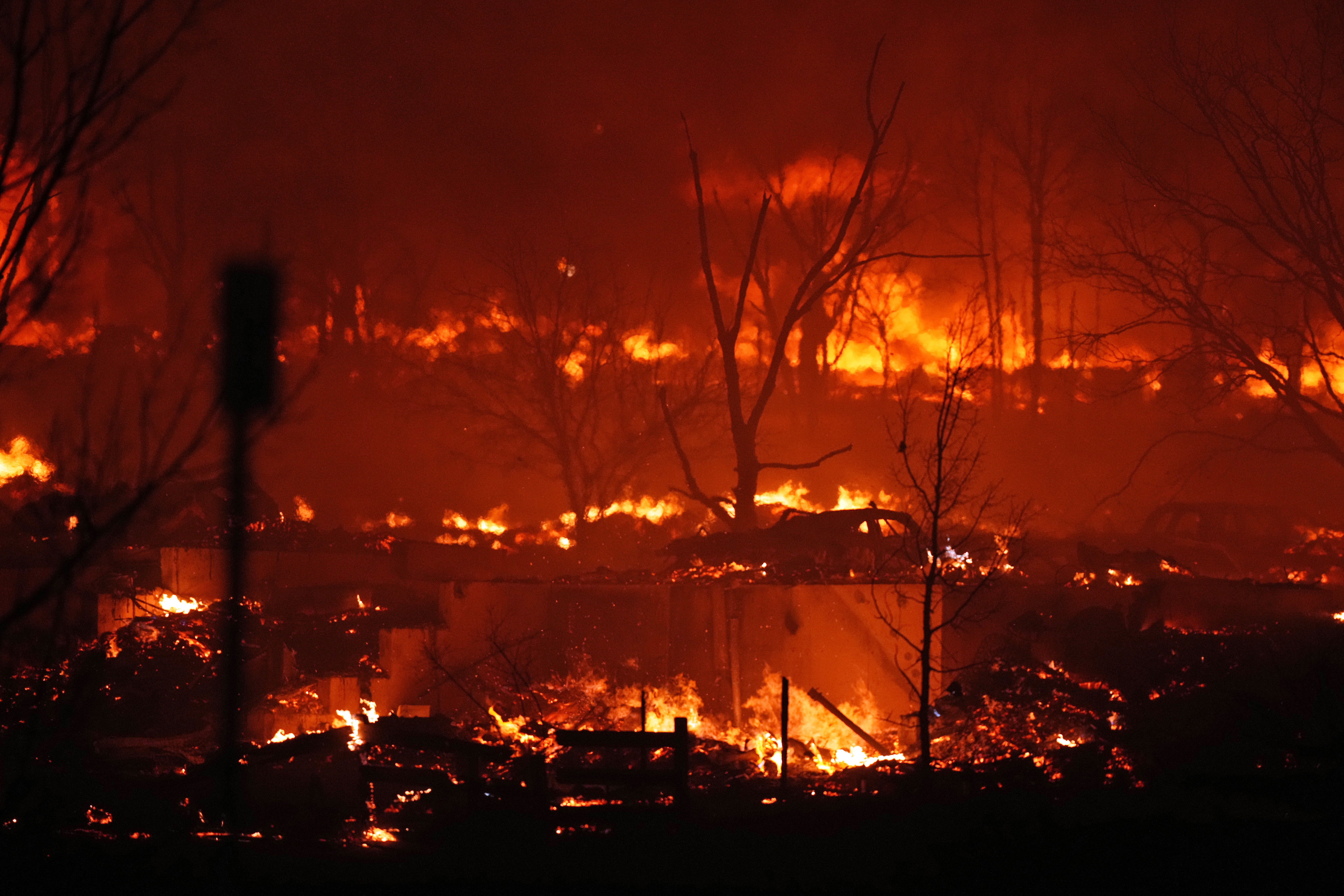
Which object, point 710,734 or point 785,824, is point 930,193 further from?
point 785,824

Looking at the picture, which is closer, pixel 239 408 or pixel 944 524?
pixel 239 408

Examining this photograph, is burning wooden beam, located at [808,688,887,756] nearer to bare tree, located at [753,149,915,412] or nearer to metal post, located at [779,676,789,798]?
metal post, located at [779,676,789,798]

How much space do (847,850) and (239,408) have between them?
20.8ft

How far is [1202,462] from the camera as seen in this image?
680 inches

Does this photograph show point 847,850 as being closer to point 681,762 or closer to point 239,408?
point 681,762

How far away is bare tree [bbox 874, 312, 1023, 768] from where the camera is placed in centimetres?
1010

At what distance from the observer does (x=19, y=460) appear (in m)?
21.9

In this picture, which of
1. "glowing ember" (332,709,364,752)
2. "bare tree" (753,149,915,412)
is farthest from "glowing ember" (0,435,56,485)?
"bare tree" (753,149,915,412)

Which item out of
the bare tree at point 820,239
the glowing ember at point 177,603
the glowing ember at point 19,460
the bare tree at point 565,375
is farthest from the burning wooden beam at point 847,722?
the glowing ember at point 19,460

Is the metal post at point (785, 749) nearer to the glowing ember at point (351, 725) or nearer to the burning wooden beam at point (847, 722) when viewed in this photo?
the burning wooden beam at point (847, 722)

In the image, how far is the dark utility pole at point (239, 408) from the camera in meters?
4.24

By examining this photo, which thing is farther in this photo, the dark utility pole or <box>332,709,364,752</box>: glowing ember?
<box>332,709,364,752</box>: glowing ember

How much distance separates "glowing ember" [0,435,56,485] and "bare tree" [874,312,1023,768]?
18383 millimetres

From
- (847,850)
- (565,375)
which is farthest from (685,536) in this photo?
(847,850)
